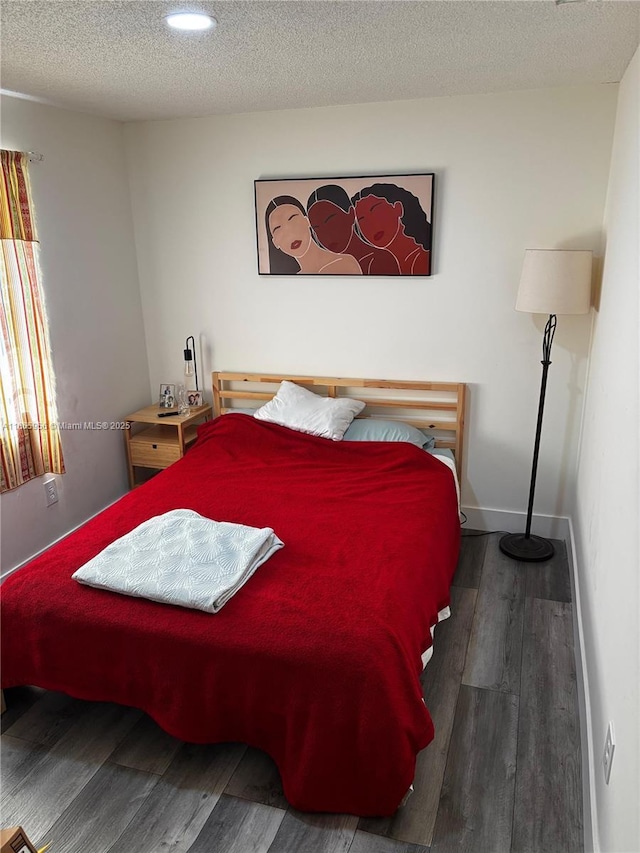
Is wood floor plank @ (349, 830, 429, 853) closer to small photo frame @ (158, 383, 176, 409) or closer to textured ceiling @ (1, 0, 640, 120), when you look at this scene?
textured ceiling @ (1, 0, 640, 120)

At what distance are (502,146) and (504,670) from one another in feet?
8.09

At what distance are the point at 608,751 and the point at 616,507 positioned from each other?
0.66 meters

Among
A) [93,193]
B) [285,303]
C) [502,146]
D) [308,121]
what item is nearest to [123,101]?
[93,193]

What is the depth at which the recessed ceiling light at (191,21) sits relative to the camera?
194 cm

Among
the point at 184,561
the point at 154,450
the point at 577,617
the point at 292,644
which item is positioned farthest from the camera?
the point at 154,450

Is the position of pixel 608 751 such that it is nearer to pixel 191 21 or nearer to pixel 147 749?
pixel 147 749

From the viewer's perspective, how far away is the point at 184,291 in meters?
3.88

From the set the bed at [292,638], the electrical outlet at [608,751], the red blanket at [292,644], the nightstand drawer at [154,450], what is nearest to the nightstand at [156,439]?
the nightstand drawer at [154,450]

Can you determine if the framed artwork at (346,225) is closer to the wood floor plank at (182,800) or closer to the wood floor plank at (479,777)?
the wood floor plank at (479,777)

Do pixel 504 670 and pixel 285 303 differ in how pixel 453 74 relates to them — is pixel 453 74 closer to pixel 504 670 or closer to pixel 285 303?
pixel 285 303

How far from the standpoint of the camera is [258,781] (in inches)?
79.4

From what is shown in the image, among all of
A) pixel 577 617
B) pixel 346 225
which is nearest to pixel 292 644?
pixel 577 617

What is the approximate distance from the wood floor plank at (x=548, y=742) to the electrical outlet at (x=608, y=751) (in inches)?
13.5

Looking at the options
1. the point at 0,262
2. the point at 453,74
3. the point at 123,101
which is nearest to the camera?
the point at 453,74
